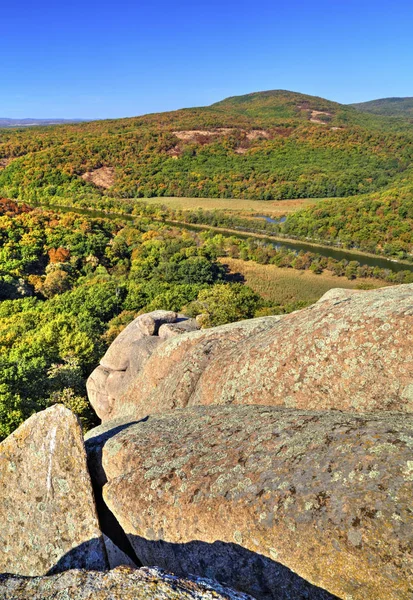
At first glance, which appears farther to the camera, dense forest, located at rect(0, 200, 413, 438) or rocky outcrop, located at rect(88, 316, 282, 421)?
dense forest, located at rect(0, 200, 413, 438)

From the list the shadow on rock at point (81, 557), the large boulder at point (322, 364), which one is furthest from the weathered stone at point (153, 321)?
the shadow on rock at point (81, 557)

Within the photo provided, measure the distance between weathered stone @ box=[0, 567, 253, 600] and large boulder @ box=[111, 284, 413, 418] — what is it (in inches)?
219

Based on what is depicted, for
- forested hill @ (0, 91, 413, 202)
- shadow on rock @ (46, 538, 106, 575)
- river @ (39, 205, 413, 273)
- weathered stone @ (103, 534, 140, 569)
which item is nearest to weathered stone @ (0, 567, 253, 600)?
shadow on rock @ (46, 538, 106, 575)

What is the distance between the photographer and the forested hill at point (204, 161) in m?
137

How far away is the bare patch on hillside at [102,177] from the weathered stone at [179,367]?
447 ft

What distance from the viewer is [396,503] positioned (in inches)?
195

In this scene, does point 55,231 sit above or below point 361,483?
below

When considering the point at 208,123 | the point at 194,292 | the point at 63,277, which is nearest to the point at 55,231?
the point at 63,277

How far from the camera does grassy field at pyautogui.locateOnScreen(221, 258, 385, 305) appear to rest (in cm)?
5553

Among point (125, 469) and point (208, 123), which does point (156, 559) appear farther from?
point (208, 123)

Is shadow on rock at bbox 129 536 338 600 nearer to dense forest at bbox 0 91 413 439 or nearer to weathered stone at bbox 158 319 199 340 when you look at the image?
weathered stone at bbox 158 319 199 340

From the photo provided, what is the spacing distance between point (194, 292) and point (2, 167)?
141 m

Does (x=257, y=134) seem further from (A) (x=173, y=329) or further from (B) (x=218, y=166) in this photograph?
(A) (x=173, y=329)

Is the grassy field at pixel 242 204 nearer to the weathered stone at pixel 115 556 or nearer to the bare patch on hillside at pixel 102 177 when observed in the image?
the bare patch on hillside at pixel 102 177
